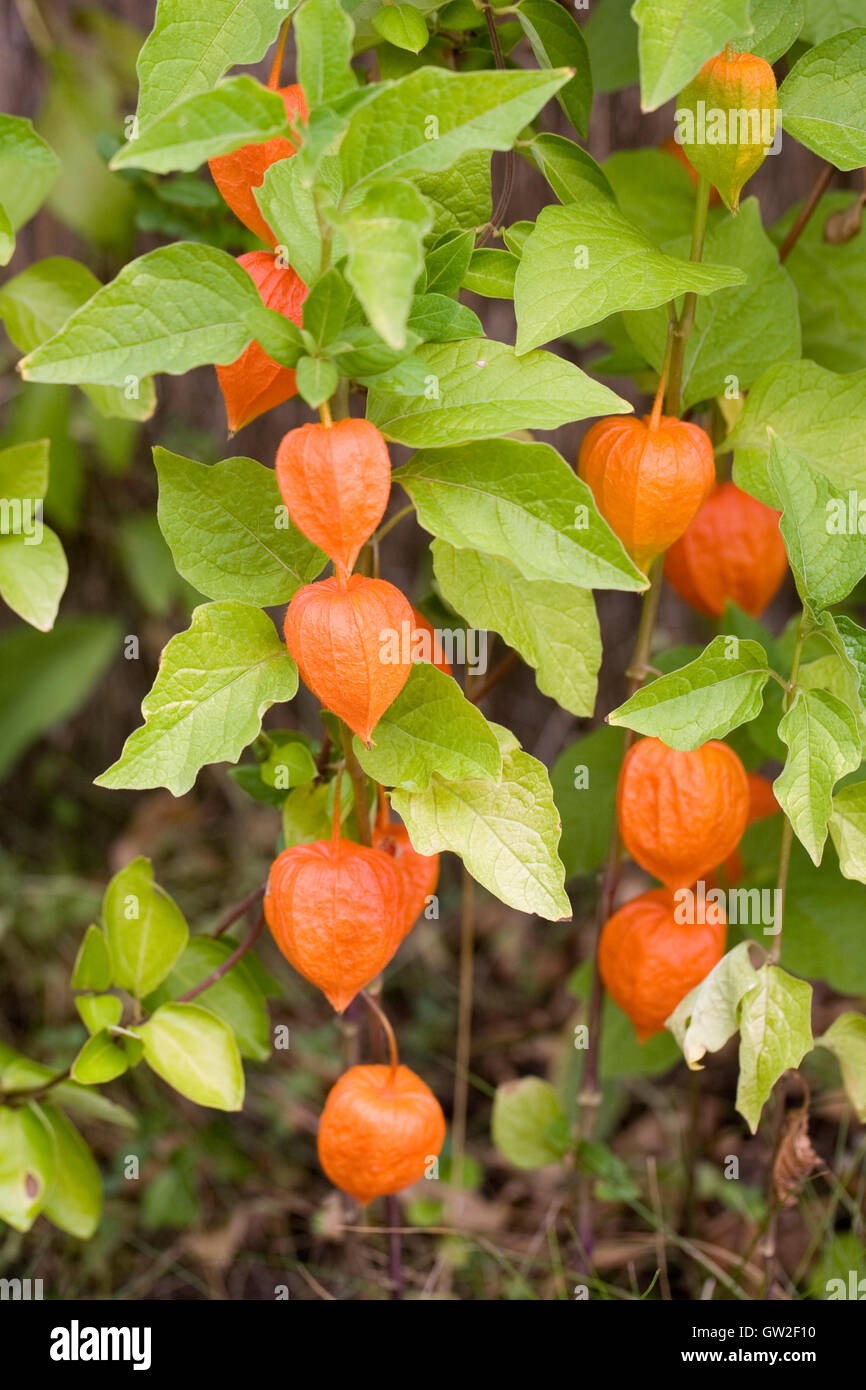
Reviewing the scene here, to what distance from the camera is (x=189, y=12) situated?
703 mm

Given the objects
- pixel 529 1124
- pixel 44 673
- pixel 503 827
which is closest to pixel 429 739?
pixel 503 827

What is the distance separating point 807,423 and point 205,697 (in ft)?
1.48

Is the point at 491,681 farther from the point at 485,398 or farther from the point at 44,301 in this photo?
the point at 44,301

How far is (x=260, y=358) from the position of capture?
0.75 m

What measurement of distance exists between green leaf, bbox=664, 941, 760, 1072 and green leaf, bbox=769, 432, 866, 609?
10.6 inches

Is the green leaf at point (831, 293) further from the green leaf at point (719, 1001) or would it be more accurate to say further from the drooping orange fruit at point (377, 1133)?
the drooping orange fruit at point (377, 1133)

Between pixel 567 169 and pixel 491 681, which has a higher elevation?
pixel 567 169

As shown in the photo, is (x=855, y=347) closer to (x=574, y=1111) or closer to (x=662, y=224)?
(x=662, y=224)

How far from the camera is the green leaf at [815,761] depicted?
718 millimetres

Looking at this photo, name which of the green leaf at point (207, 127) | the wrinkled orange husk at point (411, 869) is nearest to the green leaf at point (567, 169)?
the green leaf at point (207, 127)

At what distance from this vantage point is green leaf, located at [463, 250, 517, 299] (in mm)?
783

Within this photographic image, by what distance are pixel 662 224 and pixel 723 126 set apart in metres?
0.31
